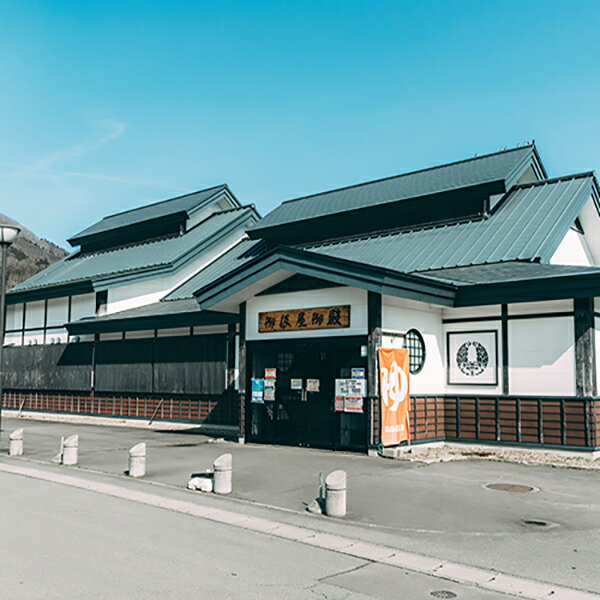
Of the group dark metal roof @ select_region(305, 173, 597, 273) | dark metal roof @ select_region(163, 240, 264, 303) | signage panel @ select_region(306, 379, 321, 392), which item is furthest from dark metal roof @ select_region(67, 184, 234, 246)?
signage panel @ select_region(306, 379, 321, 392)

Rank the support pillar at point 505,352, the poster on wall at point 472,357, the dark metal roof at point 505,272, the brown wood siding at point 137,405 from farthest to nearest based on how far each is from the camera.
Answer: the brown wood siding at point 137,405, the poster on wall at point 472,357, the support pillar at point 505,352, the dark metal roof at point 505,272

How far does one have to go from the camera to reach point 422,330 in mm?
16766

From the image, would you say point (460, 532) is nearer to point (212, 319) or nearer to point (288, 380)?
point (288, 380)

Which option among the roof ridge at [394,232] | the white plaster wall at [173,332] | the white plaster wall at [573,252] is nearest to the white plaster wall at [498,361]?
the white plaster wall at [573,252]

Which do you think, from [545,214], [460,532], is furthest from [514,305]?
[460,532]

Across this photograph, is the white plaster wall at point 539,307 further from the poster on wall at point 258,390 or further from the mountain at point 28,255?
the mountain at point 28,255

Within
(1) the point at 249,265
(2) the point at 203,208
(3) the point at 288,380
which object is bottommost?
(3) the point at 288,380

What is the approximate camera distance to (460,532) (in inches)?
347

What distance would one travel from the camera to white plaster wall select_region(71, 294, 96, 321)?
1120 inches

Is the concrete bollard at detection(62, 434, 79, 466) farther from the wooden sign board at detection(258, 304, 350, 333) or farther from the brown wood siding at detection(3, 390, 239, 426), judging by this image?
the brown wood siding at detection(3, 390, 239, 426)

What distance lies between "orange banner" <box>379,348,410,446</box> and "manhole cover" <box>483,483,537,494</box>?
3542 millimetres

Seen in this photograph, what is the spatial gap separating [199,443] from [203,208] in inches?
637

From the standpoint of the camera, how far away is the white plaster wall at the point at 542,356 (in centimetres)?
1524

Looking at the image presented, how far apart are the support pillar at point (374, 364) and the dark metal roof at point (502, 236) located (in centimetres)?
222
